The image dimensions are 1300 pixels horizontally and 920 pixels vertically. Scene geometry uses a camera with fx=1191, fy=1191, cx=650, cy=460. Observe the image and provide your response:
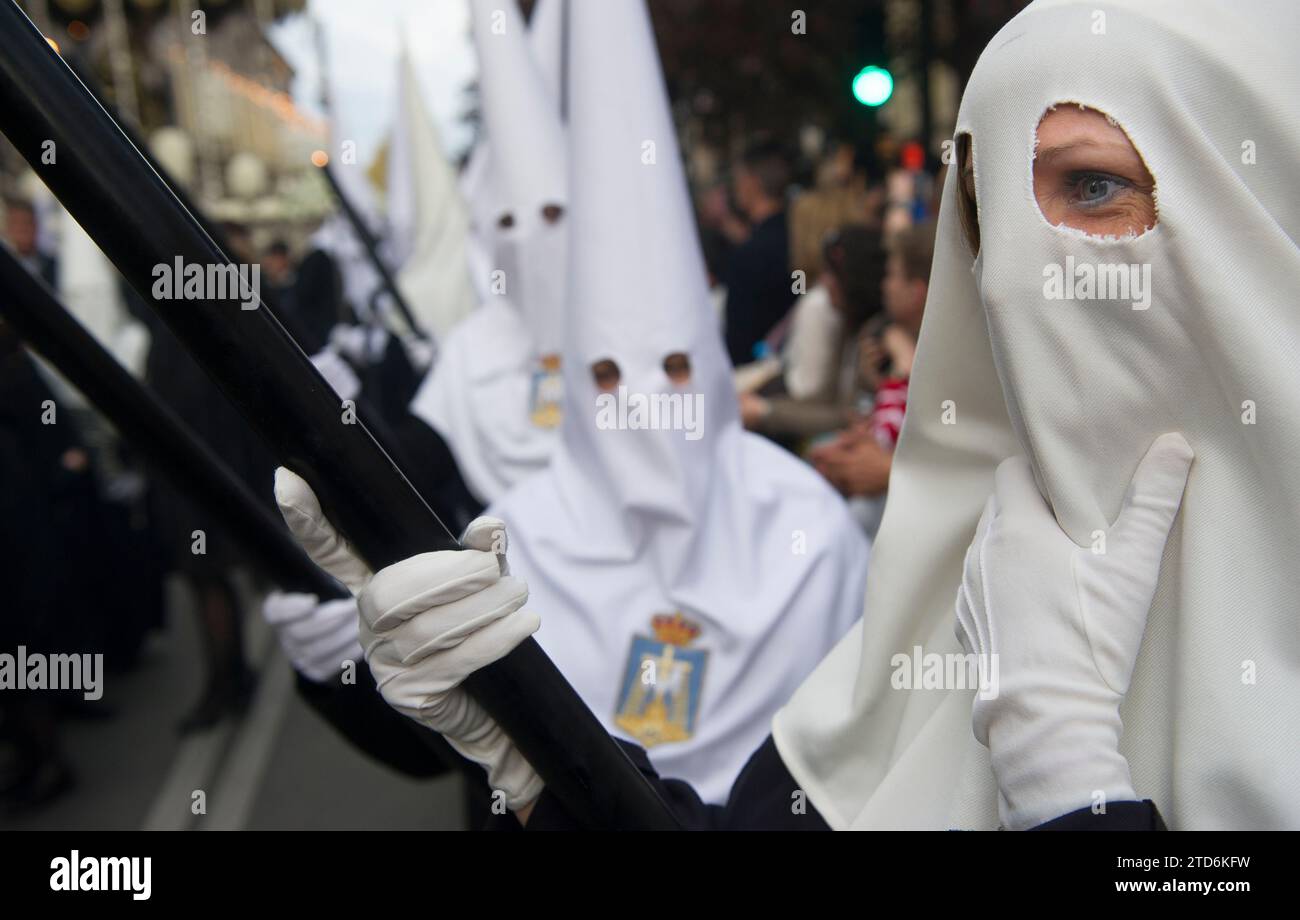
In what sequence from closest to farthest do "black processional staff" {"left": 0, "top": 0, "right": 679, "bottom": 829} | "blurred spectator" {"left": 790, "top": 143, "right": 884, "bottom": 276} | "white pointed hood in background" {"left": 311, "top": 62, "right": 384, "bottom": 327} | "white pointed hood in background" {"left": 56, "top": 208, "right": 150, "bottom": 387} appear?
"black processional staff" {"left": 0, "top": 0, "right": 679, "bottom": 829}, "blurred spectator" {"left": 790, "top": 143, "right": 884, "bottom": 276}, "white pointed hood in background" {"left": 56, "top": 208, "right": 150, "bottom": 387}, "white pointed hood in background" {"left": 311, "top": 62, "right": 384, "bottom": 327}

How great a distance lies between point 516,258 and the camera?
4418 mm

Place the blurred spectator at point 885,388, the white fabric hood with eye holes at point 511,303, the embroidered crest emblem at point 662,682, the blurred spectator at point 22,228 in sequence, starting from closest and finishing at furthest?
the embroidered crest emblem at point 662,682, the blurred spectator at point 885,388, the white fabric hood with eye holes at point 511,303, the blurred spectator at point 22,228

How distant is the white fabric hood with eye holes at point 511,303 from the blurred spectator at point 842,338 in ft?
2.85

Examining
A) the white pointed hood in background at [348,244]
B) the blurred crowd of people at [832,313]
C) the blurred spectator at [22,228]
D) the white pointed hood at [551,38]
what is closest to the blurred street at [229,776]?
the blurred crowd of people at [832,313]

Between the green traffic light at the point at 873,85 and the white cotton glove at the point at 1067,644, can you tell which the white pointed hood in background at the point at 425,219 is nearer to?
the green traffic light at the point at 873,85

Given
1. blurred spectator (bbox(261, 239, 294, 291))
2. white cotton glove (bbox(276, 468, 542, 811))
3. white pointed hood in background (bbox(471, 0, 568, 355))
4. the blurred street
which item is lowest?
the blurred street

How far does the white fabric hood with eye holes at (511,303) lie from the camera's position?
4.08 m

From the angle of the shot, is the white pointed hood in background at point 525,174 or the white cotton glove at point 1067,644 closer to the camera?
the white cotton glove at point 1067,644

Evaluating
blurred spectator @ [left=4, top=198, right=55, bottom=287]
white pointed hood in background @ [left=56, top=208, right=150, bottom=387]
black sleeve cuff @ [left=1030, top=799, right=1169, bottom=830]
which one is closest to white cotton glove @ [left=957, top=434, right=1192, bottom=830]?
black sleeve cuff @ [left=1030, top=799, right=1169, bottom=830]

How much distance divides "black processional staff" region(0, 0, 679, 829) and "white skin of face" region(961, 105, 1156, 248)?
27.0 inches

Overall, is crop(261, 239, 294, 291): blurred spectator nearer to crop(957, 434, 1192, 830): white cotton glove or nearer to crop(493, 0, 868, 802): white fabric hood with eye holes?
crop(493, 0, 868, 802): white fabric hood with eye holes

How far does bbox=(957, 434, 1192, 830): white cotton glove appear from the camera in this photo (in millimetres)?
1097
